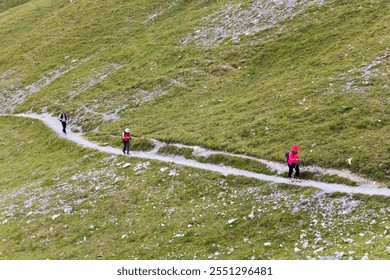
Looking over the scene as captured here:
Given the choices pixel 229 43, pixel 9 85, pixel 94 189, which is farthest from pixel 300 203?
pixel 9 85

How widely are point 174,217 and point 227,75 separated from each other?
96.6 ft

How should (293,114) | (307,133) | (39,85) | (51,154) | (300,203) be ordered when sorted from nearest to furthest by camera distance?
(300,203), (307,133), (293,114), (51,154), (39,85)

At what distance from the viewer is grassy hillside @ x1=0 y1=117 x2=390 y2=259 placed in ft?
76.5

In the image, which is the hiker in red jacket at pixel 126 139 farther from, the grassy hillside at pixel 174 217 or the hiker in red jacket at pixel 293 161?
the hiker in red jacket at pixel 293 161

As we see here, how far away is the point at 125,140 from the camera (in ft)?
134

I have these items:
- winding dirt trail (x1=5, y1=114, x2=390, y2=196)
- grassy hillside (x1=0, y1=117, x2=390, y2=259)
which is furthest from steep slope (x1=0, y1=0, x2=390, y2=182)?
grassy hillside (x1=0, y1=117, x2=390, y2=259)

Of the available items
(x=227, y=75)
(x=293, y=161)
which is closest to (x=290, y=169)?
(x=293, y=161)

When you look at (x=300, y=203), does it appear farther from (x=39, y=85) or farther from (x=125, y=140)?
(x=39, y=85)

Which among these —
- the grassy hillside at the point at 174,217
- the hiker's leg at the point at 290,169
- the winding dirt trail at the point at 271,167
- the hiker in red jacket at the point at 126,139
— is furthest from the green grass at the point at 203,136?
the hiker in red jacket at the point at 126,139

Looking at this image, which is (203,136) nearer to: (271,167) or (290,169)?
(271,167)

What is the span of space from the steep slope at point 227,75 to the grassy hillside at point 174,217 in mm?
4805

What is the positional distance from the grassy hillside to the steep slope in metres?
4.81

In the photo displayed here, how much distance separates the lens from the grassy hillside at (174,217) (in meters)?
23.3

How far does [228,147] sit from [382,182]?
43.6 feet
